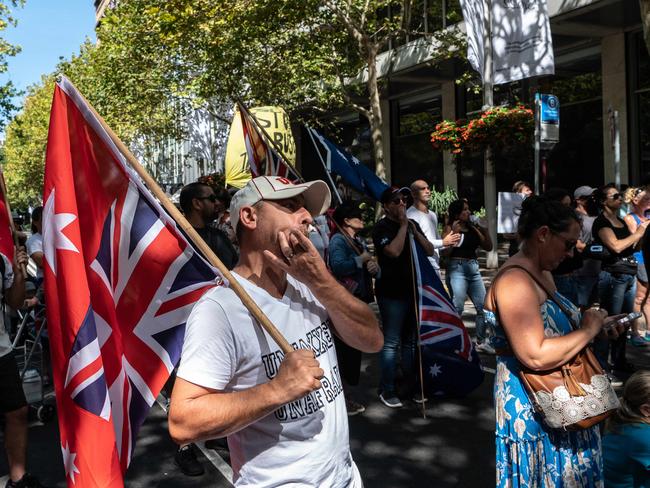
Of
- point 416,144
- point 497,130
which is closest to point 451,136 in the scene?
point 497,130

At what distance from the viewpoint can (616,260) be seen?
700cm

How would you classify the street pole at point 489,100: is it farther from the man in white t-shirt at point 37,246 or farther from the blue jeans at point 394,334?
the man in white t-shirt at point 37,246

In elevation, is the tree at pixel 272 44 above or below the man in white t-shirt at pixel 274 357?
above

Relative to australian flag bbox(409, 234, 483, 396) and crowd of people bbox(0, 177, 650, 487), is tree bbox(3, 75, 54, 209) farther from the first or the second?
crowd of people bbox(0, 177, 650, 487)

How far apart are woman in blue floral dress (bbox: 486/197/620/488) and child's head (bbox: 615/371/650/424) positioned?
0.23 meters

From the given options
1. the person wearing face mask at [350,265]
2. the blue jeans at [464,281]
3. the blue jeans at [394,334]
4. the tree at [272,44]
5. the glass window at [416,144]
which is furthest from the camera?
the glass window at [416,144]

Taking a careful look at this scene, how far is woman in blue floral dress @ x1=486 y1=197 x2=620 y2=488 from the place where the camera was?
2740 millimetres

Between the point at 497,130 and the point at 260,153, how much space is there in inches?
221

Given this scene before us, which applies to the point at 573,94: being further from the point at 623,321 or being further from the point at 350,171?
the point at 623,321

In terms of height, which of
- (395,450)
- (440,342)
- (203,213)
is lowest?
(395,450)

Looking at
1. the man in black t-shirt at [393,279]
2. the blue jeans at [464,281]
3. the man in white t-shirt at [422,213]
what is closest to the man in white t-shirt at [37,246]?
the man in black t-shirt at [393,279]

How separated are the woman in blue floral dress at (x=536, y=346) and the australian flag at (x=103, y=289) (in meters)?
1.22

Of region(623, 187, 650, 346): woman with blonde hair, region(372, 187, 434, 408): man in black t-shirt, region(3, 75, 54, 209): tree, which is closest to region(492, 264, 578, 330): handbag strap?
region(372, 187, 434, 408): man in black t-shirt

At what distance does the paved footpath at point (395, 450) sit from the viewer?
4.61 m
